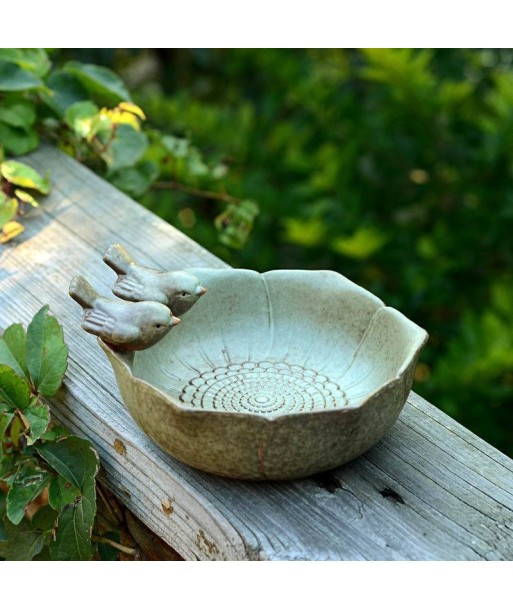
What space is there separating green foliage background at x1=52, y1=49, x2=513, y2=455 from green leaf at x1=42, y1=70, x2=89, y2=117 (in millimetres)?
443

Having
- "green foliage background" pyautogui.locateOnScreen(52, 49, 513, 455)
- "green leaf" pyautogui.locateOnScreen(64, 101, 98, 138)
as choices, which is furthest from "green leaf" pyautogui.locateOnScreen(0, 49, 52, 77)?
"green foliage background" pyautogui.locateOnScreen(52, 49, 513, 455)

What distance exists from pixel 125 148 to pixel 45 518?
1058mm

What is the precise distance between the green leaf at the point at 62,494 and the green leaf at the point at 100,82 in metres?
1.18

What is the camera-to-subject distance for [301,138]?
3.42m

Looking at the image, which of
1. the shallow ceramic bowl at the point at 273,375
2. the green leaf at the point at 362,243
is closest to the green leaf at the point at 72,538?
the shallow ceramic bowl at the point at 273,375

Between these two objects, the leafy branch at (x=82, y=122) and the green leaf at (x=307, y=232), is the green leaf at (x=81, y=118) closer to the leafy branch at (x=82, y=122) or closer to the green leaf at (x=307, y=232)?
Answer: the leafy branch at (x=82, y=122)

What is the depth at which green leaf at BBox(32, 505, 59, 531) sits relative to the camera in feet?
5.25

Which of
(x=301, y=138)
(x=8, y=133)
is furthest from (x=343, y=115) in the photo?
(x=8, y=133)

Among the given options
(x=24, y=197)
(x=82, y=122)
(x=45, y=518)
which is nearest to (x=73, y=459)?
(x=45, y=518)

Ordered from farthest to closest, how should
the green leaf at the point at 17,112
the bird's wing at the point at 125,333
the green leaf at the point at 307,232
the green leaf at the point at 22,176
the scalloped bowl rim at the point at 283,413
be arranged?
the green leaf at the point at 307,232 < the green leaf at the point at 17,112 < the green leaf at the point at 22,176 < the bird's wing at the point at 125,333 < the scalloped bowl rim at the point at 283,413

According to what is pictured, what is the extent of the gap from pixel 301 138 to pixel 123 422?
7.09ft

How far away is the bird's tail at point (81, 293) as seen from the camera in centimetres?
142

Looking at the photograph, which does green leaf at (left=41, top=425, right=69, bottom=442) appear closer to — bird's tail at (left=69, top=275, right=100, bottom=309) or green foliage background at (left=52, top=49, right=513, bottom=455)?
bird's tail at (left=69, top=275, right=100, bottom=309)

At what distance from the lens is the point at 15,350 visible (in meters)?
1.57
